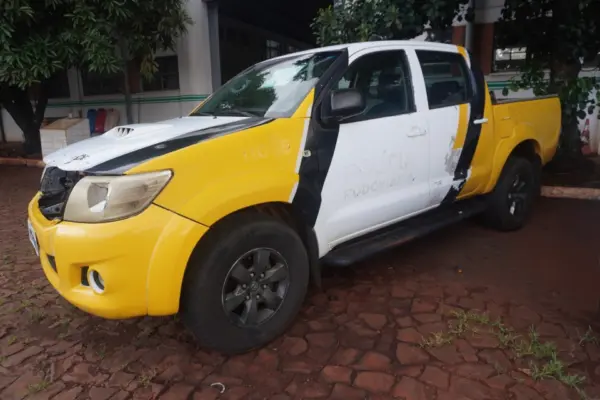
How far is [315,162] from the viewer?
2.79 metres

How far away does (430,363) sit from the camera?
2.53m

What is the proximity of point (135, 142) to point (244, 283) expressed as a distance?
101cm

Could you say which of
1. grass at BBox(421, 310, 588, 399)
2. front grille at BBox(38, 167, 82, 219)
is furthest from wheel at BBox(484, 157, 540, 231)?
front grille at BBox(38, 167, 82, 219)

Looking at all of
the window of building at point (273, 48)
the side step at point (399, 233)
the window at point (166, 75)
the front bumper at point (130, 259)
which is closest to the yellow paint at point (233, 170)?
the front bumper at point (130, 259)

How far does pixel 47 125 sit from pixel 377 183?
10.1 metres

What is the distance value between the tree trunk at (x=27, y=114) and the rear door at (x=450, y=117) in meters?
10.1

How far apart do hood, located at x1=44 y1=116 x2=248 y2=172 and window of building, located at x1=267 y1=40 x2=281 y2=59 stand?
14.7 meters

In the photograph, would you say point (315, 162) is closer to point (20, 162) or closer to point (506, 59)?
point (506, 59)

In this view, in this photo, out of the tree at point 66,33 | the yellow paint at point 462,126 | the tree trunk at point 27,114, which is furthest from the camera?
the tree trunk at point 27,114

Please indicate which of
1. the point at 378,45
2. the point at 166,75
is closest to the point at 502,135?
the point at 378,45

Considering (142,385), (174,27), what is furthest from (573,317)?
(174,27)

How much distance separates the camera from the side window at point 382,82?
10.4ft

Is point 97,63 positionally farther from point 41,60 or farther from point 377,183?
point 377,183

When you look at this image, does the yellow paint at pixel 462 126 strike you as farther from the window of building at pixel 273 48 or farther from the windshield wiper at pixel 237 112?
the window of building at pixel 273 48
